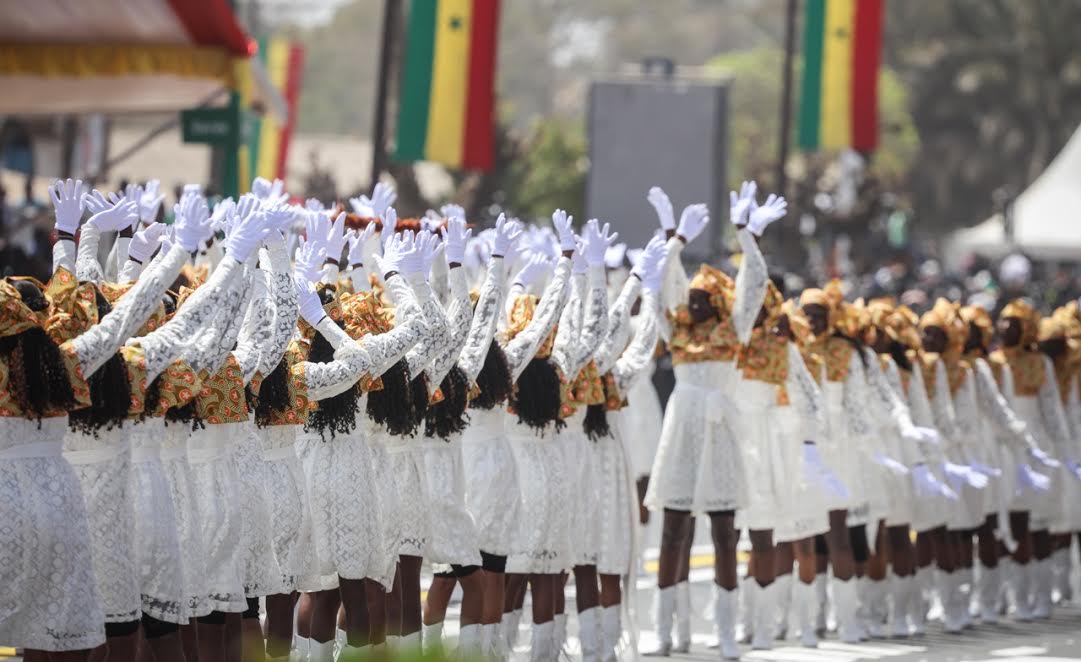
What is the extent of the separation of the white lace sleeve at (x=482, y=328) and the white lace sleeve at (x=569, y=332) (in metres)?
0.64

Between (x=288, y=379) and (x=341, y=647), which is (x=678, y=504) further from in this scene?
(x=288, y=379)

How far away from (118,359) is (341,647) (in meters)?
2.68

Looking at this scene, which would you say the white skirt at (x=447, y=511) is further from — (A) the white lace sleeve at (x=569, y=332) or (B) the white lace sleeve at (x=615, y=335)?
(B) the white lace sleeve at (x=615, y=335)

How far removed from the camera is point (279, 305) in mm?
9094

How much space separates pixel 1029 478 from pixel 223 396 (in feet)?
26.5

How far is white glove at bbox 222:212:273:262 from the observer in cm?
860

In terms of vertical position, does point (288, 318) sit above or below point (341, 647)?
above

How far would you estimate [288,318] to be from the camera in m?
9.05

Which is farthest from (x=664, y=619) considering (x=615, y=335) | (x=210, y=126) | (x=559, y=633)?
(x=210, y=126)

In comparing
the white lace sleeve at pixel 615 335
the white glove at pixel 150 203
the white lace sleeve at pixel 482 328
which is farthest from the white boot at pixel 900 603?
the white glove at pixel 150 203

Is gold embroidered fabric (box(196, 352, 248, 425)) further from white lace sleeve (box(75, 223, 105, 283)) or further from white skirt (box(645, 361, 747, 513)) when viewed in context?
white skirt (box(645, 361, 747, 513))

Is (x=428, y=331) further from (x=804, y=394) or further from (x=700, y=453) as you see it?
(x=804, y=394)

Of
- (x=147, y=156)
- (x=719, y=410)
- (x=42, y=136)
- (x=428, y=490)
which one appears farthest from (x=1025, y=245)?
(x=428, y=490)

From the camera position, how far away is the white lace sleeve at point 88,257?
9930mm
